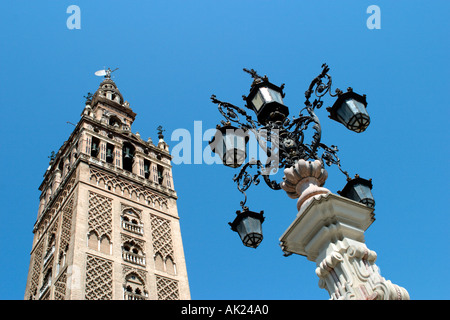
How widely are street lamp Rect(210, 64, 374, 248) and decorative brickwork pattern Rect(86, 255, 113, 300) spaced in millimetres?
13428

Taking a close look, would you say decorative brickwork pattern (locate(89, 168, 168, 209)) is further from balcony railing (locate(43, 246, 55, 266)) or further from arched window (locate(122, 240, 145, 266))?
balcony railing (locate(43, 246, 55, 266))

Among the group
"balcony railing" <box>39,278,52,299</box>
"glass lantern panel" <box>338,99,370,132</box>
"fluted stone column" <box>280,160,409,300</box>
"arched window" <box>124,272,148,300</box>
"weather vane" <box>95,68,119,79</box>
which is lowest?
"fluted stone column" <box>280,160,409,300</box>

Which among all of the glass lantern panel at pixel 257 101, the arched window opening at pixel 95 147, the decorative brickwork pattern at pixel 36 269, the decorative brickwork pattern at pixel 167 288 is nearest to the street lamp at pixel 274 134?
the glass lantern panel at pixel 257 101

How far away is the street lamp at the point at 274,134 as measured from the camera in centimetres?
466

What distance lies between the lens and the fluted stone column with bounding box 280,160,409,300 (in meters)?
3.30

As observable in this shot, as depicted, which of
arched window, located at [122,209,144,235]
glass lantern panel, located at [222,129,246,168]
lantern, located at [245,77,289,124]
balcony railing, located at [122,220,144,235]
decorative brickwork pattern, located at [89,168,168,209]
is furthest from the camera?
decorative brickwork pattern, located at [89,168,168,209]

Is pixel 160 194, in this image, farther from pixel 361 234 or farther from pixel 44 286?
pixel 361 234

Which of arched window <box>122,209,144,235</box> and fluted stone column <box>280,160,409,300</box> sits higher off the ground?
arched window <box>122,209,144,235</box>

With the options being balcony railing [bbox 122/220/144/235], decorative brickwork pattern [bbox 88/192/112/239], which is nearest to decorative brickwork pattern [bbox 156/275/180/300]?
balcony railing [bbox 122/220/144/235]

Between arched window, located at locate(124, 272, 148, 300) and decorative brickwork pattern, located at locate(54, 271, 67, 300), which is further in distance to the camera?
arched window, located at locate(124, 272, 148, 300)

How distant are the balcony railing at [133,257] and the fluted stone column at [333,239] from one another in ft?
53.8

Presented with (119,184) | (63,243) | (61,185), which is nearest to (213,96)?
(63,243)

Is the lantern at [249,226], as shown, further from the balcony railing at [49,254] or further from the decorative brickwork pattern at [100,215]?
the balcony railing at [49,254]
